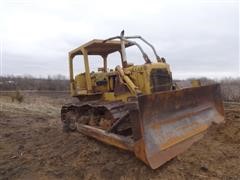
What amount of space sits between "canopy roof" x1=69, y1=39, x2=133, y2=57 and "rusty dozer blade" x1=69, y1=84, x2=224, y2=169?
6.39 ft

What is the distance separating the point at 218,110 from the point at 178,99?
139 centimetres

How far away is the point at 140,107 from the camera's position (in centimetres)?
378

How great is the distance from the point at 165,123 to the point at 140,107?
620 millimetres

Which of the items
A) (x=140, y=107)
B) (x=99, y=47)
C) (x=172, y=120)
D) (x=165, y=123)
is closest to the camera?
(x=140, y=107)

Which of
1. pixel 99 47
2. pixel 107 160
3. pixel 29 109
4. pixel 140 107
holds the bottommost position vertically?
pixel 107 160

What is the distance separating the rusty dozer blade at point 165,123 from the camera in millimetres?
3599

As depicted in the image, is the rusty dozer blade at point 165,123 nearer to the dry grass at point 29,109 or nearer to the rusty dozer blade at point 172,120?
the rusty dozer blade at point 172,120

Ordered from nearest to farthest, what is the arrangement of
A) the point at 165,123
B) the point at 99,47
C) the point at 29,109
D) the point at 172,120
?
the point at 165,123 → the point at 172,120 → the point at 99,47 → the point at 29,109

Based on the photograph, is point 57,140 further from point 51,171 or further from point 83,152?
point 51,171

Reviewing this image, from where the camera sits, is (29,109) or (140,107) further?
(29,109)

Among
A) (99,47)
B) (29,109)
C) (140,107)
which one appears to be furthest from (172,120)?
(29,109)

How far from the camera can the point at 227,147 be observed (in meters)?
3.96

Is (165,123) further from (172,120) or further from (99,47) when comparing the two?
(99,47)

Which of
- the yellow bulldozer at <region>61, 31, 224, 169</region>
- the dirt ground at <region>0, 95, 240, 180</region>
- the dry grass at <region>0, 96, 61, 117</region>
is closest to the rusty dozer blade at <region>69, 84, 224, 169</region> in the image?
the yellow bulldozer at <region>61, 31, 224, 169</region>
